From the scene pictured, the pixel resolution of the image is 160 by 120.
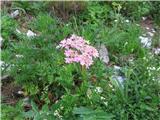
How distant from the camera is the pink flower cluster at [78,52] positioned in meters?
4.05

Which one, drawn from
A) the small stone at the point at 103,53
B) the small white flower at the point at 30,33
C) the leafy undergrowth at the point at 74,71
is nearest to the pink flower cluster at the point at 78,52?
the leafy undergrowth at the point at 74,71

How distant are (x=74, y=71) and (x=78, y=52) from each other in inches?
9.6

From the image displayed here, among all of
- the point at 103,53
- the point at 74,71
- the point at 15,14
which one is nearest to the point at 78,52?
the point at 74,71

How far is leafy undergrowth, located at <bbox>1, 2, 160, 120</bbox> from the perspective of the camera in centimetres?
396

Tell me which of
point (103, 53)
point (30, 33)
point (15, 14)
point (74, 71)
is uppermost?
point (15, 14)

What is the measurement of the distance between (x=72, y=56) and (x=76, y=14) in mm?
1679

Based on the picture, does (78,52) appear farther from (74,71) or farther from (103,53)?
(103,53)

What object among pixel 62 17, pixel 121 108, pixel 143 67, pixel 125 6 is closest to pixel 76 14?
pixel 62 17

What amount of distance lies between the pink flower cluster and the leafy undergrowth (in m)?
0.12

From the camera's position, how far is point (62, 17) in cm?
565

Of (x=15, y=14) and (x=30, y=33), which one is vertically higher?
(x=15, y=14)

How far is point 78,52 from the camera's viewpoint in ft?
13.6

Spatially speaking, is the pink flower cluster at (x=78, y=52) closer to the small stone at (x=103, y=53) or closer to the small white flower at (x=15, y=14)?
the small stone at (x=103, y=53)

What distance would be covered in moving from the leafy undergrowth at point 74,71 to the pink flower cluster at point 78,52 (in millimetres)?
116
